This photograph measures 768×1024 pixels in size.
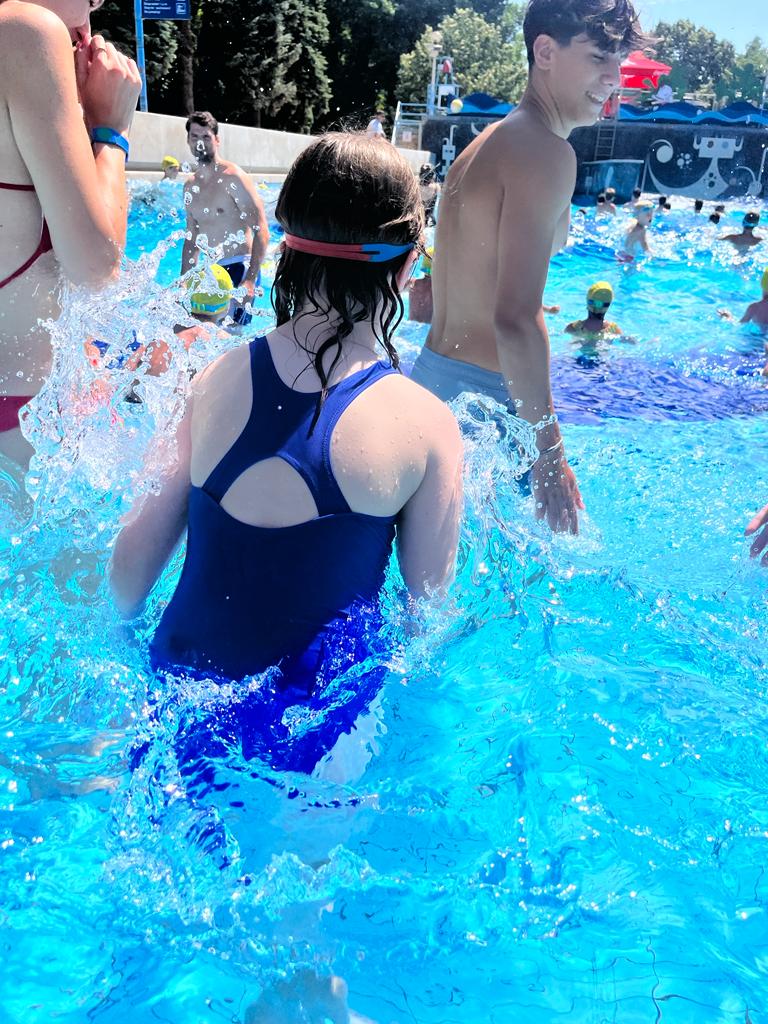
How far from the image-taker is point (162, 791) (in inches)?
73.1

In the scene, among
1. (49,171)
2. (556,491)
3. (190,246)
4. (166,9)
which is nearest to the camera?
(49,171)

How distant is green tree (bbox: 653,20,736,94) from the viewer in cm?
8375

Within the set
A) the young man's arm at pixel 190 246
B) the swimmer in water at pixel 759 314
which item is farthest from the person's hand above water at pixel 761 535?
the swimmer in water at pixel 759 314

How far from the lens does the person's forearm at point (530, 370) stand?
284cm

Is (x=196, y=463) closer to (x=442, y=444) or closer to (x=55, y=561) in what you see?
(x=442, y=444)

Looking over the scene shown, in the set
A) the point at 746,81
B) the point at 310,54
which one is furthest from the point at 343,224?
the point at 746,81

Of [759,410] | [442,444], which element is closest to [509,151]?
→ [442,444]

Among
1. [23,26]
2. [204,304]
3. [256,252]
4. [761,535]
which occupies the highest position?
[23,26]

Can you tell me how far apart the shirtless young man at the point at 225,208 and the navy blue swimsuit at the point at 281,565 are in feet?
21.1

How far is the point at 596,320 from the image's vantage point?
9062 millimetres

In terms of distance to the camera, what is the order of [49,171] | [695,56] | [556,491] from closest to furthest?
1. [49,171]
2. [556,491]
3. [695,56]

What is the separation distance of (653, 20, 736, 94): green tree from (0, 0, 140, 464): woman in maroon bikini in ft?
302

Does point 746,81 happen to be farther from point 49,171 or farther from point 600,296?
point 49,171

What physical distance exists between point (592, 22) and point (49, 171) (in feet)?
5.64
